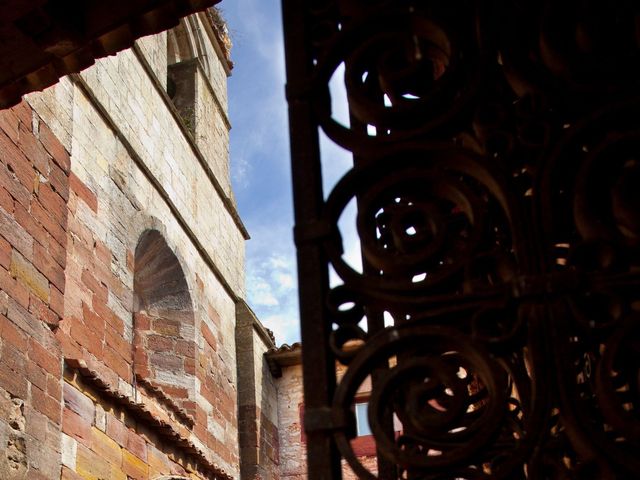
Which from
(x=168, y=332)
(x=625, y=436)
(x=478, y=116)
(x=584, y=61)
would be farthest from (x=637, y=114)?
(x=168, y=332)

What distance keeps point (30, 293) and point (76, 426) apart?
124 centimetres

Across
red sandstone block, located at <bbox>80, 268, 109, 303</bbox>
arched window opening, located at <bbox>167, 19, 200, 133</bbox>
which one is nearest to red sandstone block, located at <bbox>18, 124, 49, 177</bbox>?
red sandstone block, located at <bbox>80, 268, 109, 303</bbox>

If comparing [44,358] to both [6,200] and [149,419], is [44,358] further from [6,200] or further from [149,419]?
[149,419]

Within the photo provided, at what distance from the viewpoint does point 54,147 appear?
24.9ft

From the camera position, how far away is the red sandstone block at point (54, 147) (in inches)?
295

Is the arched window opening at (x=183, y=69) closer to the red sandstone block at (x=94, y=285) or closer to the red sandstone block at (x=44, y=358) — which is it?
the red sandstone block at (x=94, y=285)

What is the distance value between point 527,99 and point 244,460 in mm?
10470

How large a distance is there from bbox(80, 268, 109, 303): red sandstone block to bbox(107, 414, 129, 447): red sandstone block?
1.04 metres

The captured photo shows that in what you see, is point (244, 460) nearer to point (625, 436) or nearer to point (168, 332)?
point (168, 332)

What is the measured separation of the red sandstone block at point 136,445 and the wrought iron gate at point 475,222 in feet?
21.7

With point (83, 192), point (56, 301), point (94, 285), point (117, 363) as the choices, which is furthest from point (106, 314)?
point (56, 301)

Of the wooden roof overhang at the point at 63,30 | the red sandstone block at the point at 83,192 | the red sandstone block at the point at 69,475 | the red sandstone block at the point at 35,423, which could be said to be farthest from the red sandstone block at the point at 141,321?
the wooden roof overhang at the point at 63,30

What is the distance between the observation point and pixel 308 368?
74.9 inches

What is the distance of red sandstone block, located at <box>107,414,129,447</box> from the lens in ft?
26.3
